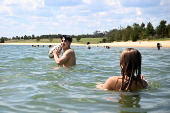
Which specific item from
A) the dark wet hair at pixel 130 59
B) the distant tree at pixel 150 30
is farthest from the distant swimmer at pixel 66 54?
the distant tree at pixel 150 30

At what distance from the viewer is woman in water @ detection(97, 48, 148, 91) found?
4537mm

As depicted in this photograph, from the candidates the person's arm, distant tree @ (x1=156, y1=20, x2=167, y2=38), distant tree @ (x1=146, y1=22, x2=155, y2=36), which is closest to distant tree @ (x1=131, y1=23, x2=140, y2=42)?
distant tree @ (x1=146, y1=22, x2=155, y2=36)

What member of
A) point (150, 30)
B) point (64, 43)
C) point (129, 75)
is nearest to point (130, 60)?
point (129, 75)

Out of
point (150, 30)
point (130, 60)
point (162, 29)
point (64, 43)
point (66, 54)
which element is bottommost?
point (66, 54)

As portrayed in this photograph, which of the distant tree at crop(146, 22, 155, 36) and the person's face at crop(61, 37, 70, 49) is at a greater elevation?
the distant tree at crop(146, 22, 155, 36)

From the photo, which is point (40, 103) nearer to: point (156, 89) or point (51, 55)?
point (156, 89)

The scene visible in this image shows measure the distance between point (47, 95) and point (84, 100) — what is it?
88cm

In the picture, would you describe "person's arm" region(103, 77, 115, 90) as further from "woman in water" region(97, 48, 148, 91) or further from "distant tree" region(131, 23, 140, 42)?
"distant tree" region(131, 23, 140, 42)

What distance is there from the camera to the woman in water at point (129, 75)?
454 cm

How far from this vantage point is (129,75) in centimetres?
479

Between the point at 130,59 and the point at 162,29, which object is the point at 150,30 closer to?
the point at 162,29

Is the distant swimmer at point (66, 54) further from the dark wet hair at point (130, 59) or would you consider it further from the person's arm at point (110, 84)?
the dark wet hair at point (130, 59)

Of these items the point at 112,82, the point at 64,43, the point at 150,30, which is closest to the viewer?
the point at 112,82

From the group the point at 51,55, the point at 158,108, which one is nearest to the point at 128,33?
the point at 51,55
